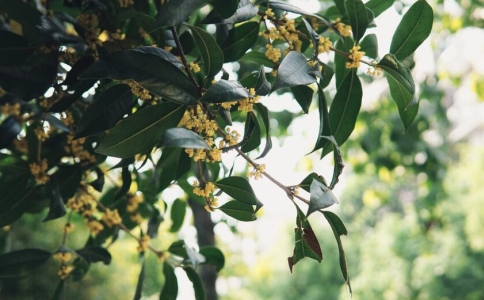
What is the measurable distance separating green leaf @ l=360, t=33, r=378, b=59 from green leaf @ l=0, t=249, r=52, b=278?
49 cm

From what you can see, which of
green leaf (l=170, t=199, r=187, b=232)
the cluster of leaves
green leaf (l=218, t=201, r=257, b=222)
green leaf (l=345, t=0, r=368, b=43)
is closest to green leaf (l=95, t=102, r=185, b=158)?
the cluster of leaves

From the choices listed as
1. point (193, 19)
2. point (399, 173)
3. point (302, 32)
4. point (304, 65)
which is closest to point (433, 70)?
point (399, 173)

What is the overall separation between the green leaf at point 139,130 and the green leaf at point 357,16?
0.66ft

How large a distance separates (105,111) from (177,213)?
1.72 ft

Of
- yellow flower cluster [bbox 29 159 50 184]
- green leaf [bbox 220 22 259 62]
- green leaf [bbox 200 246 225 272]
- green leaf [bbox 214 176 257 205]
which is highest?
green leaf [bbox 220 22 259 62]

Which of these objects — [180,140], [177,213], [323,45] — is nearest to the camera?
[180,140]

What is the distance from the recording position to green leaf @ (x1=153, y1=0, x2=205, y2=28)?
1.44 feet

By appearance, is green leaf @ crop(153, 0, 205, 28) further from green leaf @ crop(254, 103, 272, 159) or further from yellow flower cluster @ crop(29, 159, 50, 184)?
yellow flower cluster @ crop(29, 159, 50, 184)

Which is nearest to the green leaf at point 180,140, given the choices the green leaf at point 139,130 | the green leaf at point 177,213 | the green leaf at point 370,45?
the green leaf at point 139,130

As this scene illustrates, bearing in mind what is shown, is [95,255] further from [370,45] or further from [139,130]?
[370,45]

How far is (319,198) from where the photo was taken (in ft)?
1.46

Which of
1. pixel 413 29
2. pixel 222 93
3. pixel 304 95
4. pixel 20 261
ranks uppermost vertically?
pixel 413 29

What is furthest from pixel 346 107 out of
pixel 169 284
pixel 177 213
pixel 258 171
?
pixel 177 213

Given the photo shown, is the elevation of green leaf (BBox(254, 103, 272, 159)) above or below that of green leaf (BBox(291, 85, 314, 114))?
below
